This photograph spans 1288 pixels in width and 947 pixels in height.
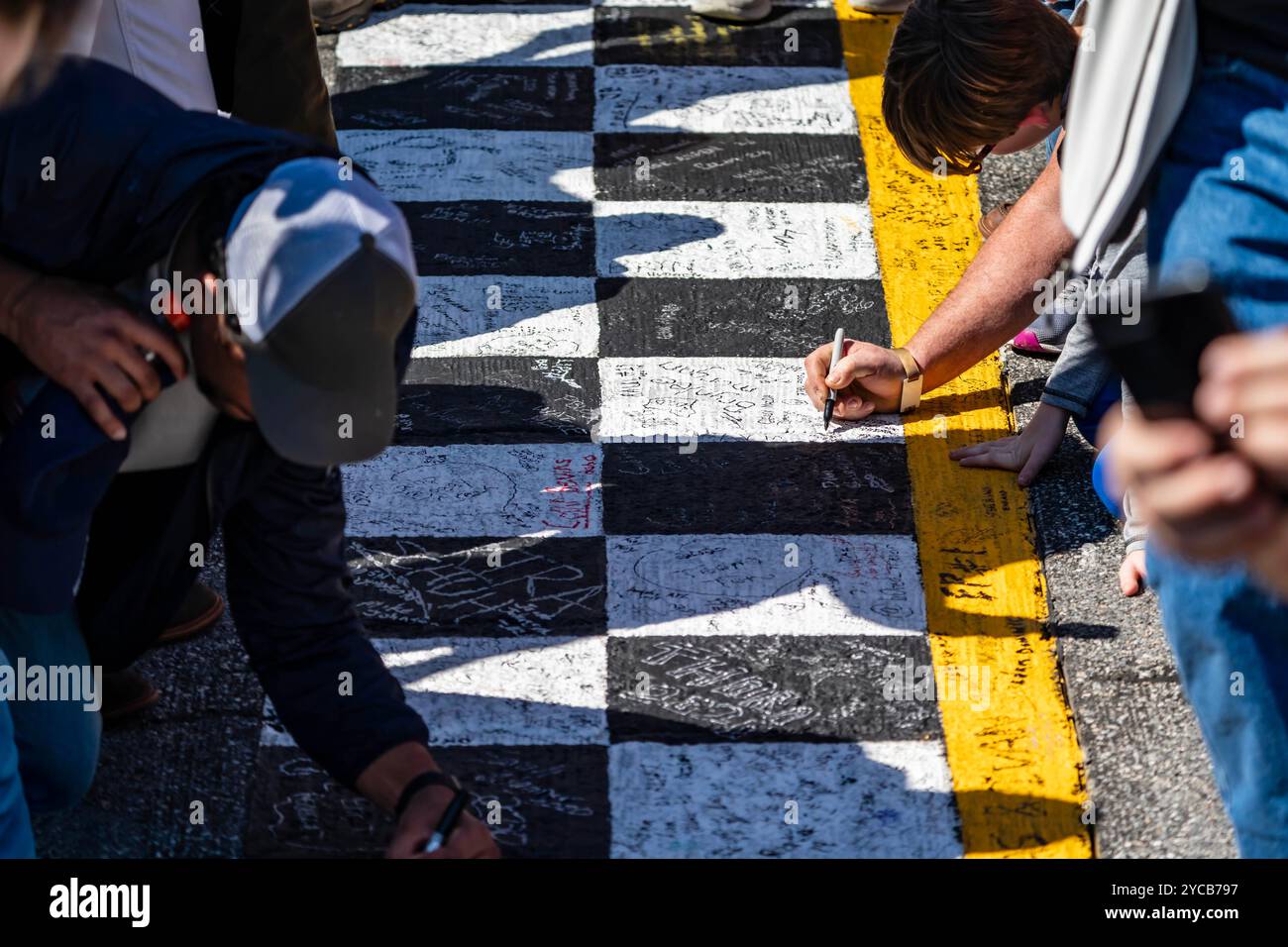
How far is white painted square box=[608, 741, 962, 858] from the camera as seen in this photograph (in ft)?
7.23

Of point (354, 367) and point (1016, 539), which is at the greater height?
point (354, 367)

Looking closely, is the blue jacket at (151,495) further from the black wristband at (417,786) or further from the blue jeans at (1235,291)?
the blue jeans at (1235,291)

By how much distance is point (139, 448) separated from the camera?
191 centimetres

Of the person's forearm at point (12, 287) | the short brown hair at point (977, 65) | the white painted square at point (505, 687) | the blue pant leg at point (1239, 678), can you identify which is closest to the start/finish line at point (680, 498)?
the white painted square at point (505, 687)

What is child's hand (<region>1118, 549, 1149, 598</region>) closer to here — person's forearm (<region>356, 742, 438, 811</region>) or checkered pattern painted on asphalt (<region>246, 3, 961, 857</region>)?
checkered pattern painted on asphalt (<region>246, 3, 961, 857</region>)

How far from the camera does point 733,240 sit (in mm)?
3447

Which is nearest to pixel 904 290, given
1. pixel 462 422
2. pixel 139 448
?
pixel 462 422

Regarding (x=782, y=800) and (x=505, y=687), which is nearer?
(x=782, y=800)

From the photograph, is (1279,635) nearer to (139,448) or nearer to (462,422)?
(139,448)

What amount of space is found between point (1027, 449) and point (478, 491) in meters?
1.00

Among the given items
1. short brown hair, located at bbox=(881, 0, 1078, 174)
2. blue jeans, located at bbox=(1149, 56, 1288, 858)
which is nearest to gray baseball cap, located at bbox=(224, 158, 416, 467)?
blue jeans, located at bbox=(1149, 56, 1288, 858)

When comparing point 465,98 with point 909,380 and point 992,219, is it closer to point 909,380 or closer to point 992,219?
point 992,219

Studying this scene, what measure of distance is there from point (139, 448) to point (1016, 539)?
5.00 ft

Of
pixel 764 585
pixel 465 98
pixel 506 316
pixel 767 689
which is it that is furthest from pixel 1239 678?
pixel 465 98
